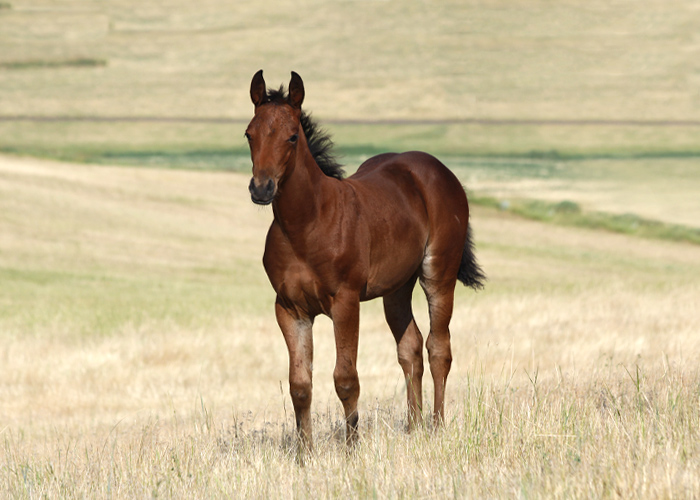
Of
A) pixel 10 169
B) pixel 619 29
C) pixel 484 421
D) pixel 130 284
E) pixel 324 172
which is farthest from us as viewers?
pixel 619 29

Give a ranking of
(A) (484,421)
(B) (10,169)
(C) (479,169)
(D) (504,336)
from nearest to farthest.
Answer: (A) (484,421)
(D) (504,336)
(B) (10,169)
(C) (479,169)

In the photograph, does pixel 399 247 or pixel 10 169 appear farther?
pixel 10 169

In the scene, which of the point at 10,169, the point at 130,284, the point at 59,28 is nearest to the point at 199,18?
the point at 59,28

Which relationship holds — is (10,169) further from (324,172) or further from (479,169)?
(324,172)

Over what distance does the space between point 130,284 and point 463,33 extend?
5892 cm

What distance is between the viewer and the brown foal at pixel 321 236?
5.43 meters

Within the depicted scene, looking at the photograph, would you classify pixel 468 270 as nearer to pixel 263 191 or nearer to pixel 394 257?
pixel 394 257

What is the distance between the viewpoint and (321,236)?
5762 millimetres

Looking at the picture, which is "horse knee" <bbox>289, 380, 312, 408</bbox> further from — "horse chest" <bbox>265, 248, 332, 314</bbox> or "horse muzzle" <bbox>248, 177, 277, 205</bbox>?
"horse muzzle" <bbox>248, 177, 277, 205</bbox>

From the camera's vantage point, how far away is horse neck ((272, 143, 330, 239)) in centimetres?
569

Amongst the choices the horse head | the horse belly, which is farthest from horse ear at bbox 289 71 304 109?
the horse belly

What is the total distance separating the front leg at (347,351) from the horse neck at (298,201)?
0.52 meters

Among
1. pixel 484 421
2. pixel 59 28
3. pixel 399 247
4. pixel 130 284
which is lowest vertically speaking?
pixel 130 284

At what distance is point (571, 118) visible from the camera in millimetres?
54625
